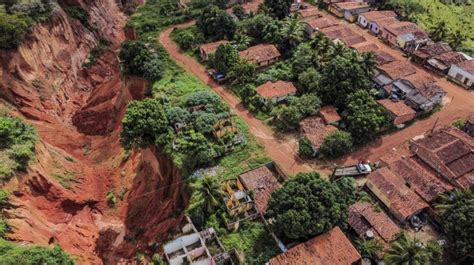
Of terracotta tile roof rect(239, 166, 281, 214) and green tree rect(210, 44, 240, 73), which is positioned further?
green tree rect(210, 44, 240, 73)

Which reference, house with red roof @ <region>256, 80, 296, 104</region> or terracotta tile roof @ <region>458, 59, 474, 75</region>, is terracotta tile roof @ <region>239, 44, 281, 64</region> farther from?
terracotta tile roof @ <region>458, 59, 474, 75</region>

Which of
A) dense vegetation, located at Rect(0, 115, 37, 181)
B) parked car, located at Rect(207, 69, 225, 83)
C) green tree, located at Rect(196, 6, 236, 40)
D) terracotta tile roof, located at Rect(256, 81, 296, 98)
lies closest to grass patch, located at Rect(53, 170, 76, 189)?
dense vegetation, located at Rect(0, 115, 37, 181)

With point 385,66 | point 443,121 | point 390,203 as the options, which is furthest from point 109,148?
point 443,121

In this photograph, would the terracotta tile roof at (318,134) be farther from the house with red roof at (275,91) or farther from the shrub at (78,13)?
the shrub at (78,13)

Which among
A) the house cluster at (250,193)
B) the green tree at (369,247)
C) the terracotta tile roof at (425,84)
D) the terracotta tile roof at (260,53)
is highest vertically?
the terracotta tile roof at (260,53)

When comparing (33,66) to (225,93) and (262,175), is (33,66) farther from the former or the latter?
(262,175)

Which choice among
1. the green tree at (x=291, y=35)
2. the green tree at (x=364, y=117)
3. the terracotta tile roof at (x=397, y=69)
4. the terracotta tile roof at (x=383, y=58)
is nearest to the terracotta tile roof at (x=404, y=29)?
the terracotta tile roof at (x=383, y=58)
